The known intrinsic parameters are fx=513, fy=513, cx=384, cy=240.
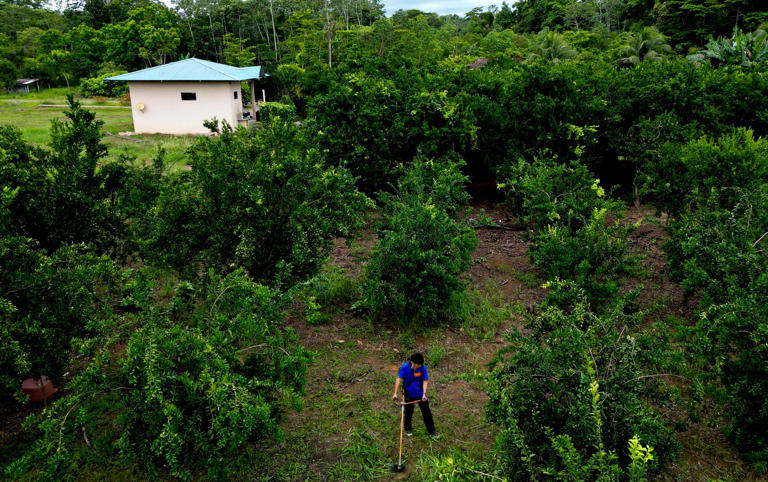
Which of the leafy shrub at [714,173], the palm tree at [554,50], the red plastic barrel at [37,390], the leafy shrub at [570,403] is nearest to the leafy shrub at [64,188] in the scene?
→ the red plastic barrel at [37,390]

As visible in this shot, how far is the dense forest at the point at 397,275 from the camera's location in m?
4.65

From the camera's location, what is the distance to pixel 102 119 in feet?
86.5

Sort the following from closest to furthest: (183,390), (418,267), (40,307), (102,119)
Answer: (183,390) → (40,307) → (418,267) → (102,119)

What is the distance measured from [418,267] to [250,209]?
2.87 meters

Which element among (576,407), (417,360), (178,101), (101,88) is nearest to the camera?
(576,407)

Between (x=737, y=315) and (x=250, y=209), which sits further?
(x=250, y=209)

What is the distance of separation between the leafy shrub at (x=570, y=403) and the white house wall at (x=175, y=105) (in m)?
22.2

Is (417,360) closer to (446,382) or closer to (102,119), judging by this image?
(446,382)

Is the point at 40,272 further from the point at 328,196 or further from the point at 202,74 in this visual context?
the point at 202,74

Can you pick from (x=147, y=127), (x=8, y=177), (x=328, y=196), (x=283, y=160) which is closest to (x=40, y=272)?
(x=8, y=177)

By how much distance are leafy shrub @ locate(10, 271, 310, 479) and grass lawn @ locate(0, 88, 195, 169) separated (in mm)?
7546

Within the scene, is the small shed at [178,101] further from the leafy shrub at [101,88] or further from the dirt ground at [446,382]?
the leafy shrub at [101,88]

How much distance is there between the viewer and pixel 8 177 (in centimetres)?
659

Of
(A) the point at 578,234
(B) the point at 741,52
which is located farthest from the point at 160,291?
(B) the point at 741,52
